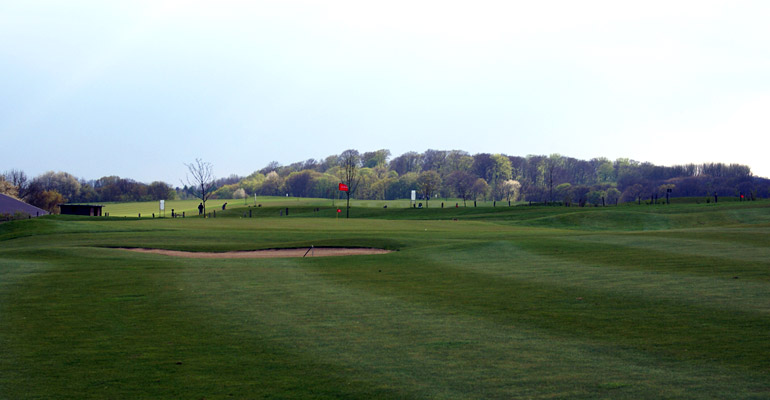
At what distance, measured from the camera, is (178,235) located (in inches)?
1588

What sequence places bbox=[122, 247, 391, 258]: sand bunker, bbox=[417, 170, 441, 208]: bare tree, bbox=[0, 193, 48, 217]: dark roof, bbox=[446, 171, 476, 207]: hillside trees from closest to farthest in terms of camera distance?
bbox=[122, 247, 391, 258]: sand bunker, bbox=[0, 193, 48, 217]: dark roof, bbox=[417, 170, 441, 208]: bare tree, bbox=[446, 171, 476, 207]: hillside trees

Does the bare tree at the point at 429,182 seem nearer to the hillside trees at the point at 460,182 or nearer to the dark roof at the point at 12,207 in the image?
the hillside trees at the point at 460,182

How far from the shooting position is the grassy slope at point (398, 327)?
7789mm

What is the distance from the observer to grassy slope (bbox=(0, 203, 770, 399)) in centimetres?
779

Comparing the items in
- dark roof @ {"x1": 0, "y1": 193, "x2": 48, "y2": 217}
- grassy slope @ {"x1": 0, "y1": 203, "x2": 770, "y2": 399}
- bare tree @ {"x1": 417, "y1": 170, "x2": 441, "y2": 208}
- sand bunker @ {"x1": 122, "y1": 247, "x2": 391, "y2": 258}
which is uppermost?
bare tree @ {"x1": 417, "y1": 170, "x2": 441, "y2": 208}

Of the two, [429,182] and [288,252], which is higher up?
[429,182]

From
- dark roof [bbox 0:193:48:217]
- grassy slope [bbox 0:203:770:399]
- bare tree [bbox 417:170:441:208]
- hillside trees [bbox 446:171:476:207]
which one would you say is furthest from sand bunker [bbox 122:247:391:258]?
hillside trees [bbox 446:171:476:207]

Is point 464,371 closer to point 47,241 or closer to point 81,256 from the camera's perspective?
point 81,256

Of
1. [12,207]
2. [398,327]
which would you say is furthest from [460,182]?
[398,327]

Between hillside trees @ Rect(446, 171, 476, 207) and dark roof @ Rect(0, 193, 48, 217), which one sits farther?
hillside trees @ Rect(446, 171, 476, 207)

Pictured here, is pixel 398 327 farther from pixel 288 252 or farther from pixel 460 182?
pixel 460 182

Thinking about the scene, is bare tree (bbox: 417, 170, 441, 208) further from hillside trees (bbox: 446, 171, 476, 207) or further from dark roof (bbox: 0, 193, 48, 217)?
dark roof (bbox: 0, 193, 48, 217)

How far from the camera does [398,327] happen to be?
36.9 ft

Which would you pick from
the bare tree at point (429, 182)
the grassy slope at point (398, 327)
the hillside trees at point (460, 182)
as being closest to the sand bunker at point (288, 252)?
the grassy slope at point (398, 327)
